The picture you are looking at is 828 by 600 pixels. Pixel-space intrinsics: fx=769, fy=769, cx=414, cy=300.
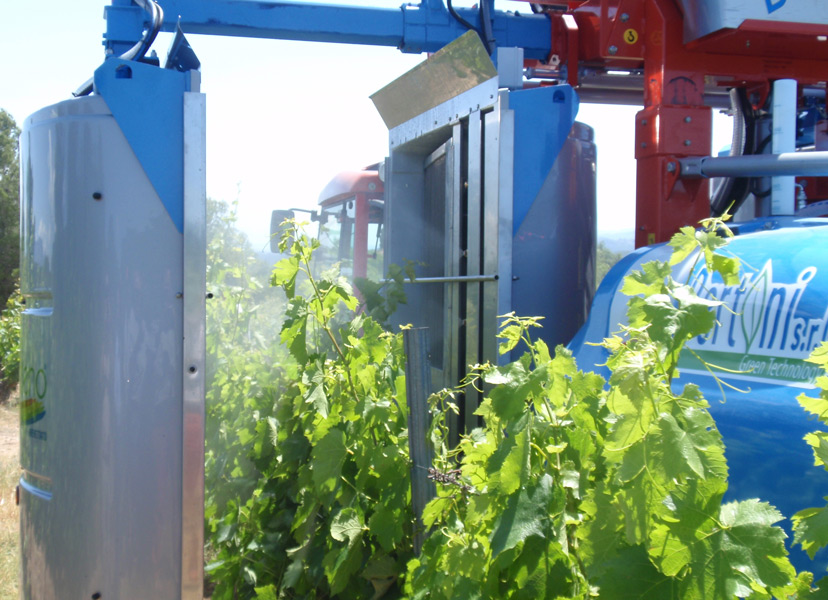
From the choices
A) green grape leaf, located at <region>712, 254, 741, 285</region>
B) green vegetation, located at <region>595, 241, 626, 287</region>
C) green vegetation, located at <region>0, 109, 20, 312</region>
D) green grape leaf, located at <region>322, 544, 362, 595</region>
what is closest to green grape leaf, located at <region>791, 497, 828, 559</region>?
green grape leaf, located at <region>712, 254, 741, 285</region>

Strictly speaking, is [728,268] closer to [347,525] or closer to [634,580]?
[634,580]

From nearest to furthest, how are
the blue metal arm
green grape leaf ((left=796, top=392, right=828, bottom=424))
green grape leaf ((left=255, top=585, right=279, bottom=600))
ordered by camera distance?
green grape leaf ((left=796, top=392, right=828, bottom=424)) < green grape leaf ((left=255, top=585, right=279, bottom=600)) < the blue metal arm

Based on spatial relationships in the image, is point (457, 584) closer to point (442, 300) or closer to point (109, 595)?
point (109, 595)

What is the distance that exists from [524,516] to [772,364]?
0.77 meters

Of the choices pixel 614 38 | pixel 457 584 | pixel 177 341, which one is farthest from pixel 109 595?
pixel 614 38

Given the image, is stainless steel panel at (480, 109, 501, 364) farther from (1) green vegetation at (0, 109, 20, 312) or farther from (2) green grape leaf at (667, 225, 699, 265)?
(1) green vegetation at (0, 109, 20, 312)

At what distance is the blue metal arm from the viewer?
3297mm

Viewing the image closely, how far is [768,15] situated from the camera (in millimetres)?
2814

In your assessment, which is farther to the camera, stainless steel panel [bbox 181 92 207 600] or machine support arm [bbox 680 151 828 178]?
stainless steel panel [bbox 181 92 207 600]

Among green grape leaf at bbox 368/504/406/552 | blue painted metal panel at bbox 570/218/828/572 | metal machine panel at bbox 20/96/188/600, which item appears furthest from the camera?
metal machine panel at bbox 20/96/188/600

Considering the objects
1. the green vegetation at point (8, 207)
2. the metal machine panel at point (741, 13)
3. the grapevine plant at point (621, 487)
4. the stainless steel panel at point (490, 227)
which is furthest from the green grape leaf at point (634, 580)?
the green vegetation at point (8, 207)

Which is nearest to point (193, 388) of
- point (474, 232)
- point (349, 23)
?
point (474, 232)

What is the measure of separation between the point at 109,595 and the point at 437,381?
5.09ft

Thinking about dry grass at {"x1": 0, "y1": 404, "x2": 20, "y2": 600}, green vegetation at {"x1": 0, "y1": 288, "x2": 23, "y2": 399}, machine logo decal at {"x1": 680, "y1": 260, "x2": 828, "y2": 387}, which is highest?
machine logo decal at {"x1": 680, "y1": 260, "x2": 828, "y2": 387}
